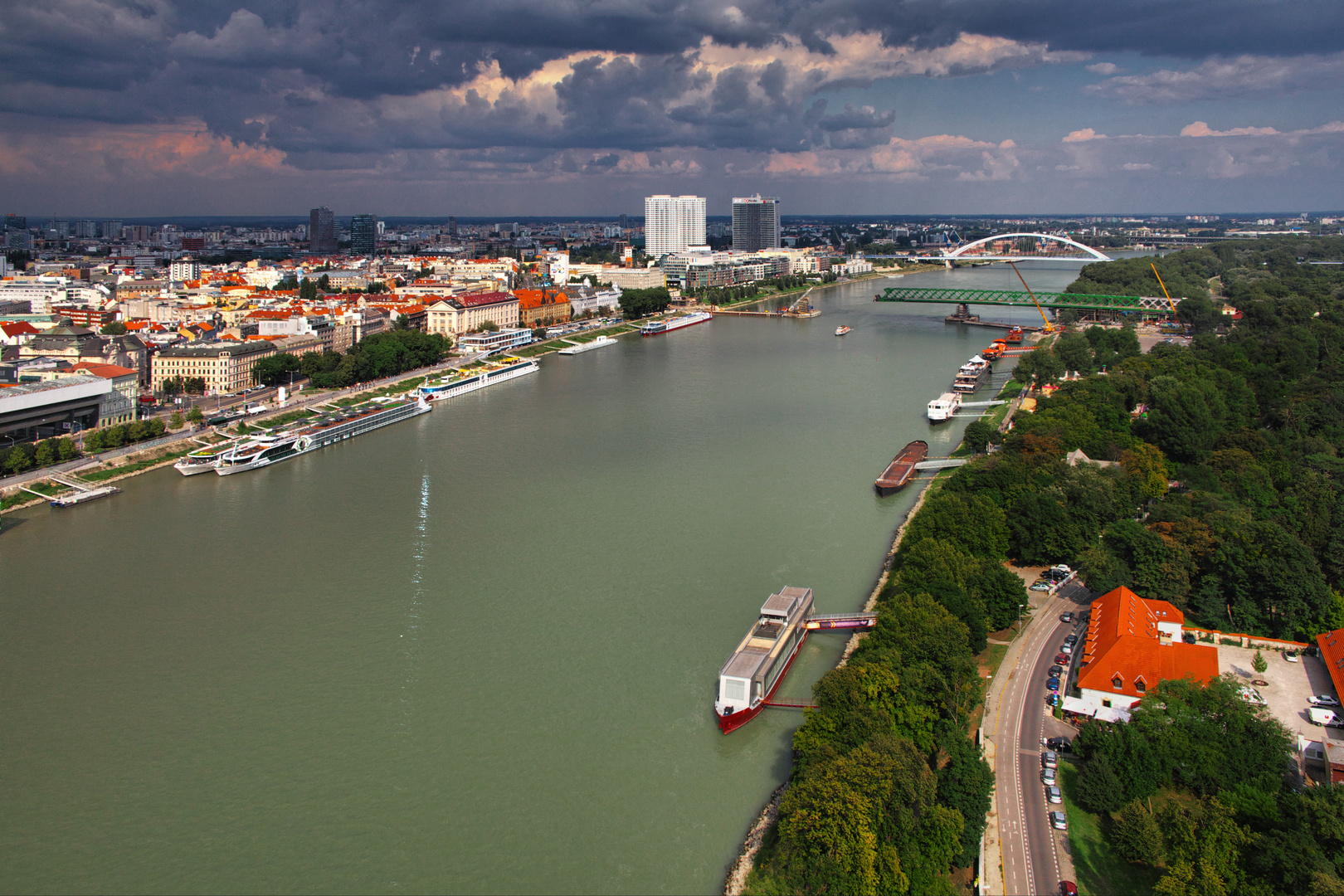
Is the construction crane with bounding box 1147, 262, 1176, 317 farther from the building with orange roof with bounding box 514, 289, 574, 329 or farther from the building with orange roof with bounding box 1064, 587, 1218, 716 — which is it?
the building with orange roof with bounding box 1064, 587, 1218, 716

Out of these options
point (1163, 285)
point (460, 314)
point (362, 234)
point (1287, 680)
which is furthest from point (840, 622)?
point (362, 234)

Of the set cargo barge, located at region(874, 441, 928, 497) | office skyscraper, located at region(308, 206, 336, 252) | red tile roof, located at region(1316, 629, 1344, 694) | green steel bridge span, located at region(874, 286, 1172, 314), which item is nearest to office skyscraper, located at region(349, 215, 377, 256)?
office skyscraper, located at region(308, 206, 336, 252)

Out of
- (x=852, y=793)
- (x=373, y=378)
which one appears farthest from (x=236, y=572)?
(x=373, y=378)

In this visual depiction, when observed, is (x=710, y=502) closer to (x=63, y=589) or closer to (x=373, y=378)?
(x=63, y=589)

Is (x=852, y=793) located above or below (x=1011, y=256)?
below

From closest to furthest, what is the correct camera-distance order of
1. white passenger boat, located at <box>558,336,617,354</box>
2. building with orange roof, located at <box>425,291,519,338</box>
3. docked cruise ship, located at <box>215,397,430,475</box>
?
docked cruise ship, located at <box>215,397,430,475</box>
building with orange roof, located at <box>425,291,519,338</box>
white passenger boat, located at <box>558,336,617,354</box>

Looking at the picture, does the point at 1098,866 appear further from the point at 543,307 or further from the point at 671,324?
the point at 671,324
